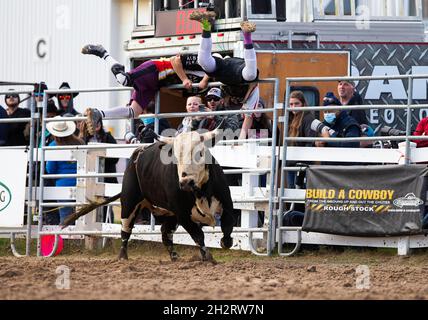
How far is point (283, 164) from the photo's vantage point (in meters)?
12.9

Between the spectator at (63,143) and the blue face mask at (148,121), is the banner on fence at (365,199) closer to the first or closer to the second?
the blue face mask at (148,121)

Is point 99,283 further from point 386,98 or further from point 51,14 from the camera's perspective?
point 51,14

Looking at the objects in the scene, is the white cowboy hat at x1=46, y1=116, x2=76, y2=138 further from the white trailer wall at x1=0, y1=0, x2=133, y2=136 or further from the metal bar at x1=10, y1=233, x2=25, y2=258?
the white trailer wall at x1=0, y1=0, x2=133, y2=136

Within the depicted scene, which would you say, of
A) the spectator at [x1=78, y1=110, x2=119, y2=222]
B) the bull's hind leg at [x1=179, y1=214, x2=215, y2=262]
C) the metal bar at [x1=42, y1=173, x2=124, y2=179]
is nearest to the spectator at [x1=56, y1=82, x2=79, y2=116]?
the spectator at [x1=78, y1=110, x2=119, y2=222]

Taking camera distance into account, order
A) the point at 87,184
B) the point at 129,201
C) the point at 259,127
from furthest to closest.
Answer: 1. the point at 87,184
2. the point at 259,127
3. the point at 129,201

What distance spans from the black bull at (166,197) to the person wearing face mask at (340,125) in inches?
76.7

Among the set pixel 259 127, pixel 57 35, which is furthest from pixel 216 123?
pixel 57 35

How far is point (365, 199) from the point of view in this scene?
12.4 meters

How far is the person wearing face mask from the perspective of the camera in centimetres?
1275

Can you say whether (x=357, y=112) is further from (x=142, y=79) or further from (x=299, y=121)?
(x=142, y=79)

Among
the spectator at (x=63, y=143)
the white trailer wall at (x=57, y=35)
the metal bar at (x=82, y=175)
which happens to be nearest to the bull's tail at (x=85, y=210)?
the metal bar at (x=82, y=175)

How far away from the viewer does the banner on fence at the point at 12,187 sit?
48.1ft

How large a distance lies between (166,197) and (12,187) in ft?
12.0
